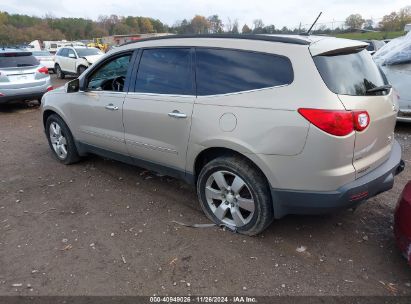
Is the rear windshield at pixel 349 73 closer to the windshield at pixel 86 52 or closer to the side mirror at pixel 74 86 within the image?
the side mirror at pixel 74 86

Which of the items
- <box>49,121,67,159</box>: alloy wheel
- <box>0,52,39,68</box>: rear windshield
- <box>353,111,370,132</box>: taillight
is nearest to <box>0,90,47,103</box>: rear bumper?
<box>0,52,39,68</box>: rear windshield

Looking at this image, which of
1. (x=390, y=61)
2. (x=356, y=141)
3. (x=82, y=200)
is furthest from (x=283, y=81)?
(x=390, y=61)

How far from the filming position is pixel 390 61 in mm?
6820

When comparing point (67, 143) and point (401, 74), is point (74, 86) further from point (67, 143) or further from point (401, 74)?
point (401, 74)

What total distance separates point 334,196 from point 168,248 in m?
1.50

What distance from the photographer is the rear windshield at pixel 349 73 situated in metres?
2.75

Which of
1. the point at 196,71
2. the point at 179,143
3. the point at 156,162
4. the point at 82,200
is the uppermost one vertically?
the point at 196,71

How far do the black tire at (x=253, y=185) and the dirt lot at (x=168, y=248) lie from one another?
0.17 m

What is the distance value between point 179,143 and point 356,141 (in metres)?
1.60

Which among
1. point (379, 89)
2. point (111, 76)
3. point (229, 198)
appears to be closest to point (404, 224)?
point (379, 89)

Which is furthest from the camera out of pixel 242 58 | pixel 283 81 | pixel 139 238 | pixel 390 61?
pixel 390 61

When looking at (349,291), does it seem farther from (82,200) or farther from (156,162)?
(82,200)

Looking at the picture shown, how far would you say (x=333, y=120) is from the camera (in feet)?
8.57

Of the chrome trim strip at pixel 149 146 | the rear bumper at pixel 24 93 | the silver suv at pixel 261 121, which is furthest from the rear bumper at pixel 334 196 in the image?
the rear bumper at pixel 24 93
